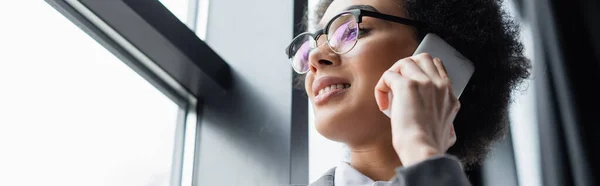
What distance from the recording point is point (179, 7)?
4.77ft

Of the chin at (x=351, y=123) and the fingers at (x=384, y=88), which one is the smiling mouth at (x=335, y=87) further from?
the fingers at (x=384, y=88)

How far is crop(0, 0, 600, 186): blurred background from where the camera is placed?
1.01 meters

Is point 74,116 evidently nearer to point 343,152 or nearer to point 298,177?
point 298,177

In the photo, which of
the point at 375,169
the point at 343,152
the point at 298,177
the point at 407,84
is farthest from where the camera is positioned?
the point at 343,152

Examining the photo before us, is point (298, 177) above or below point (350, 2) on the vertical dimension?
below

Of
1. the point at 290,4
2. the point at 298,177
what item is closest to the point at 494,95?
the point at 298,177

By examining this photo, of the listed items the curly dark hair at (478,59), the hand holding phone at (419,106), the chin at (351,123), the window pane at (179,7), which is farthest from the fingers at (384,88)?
the window pane at (179,7)

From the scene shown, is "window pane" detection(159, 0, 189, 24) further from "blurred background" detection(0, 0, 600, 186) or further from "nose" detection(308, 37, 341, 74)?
"nose" detection(308, 37, 341, 74)

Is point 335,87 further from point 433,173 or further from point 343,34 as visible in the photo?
point 433,173

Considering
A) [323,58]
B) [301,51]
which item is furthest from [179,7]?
[323,58]

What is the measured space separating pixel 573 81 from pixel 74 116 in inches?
35.7

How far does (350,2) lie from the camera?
1101mm

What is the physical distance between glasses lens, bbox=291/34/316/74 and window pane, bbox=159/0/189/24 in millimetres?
362

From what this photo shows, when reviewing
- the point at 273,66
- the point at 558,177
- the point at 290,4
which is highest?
the point at 290,4
